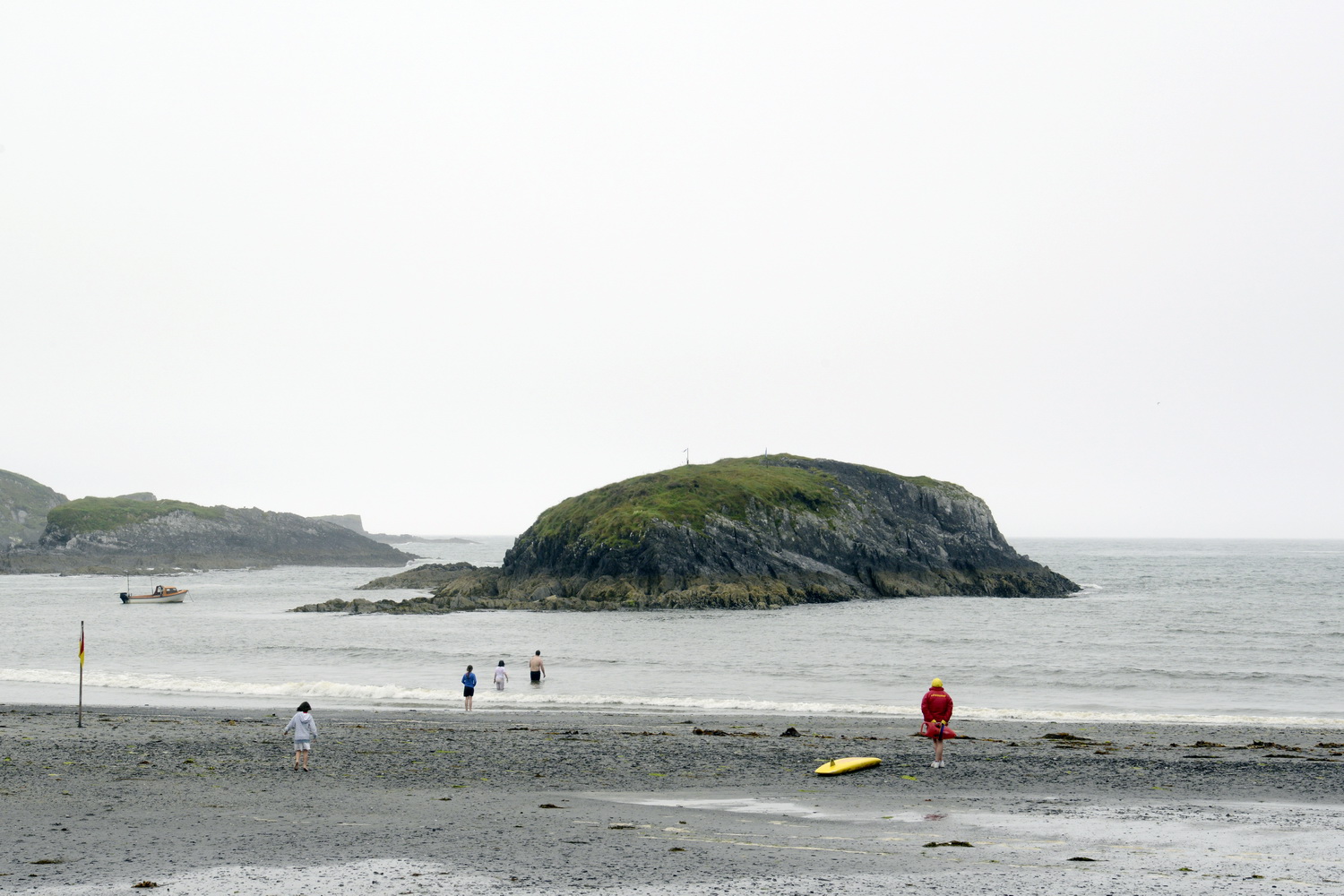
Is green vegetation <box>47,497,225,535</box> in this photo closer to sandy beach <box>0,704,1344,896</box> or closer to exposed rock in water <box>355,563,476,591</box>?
exposed rock in water <box>355,563,476,591</box>

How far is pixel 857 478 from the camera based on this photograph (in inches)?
4306

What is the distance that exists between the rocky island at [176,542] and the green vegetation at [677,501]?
85.7 m

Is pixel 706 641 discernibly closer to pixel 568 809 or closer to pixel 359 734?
pixel 359 734

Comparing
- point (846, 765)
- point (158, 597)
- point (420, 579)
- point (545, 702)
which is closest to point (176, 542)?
point (420, 579)

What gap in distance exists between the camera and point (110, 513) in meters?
167

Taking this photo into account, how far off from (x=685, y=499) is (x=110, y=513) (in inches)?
Answer: 5099

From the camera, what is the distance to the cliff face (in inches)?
6102

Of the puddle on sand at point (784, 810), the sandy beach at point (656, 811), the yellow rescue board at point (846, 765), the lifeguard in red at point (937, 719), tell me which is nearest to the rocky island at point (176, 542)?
the sandy beach at point (656, 811)

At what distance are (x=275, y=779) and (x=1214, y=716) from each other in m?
28.1

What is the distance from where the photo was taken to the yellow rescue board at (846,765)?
1916cm

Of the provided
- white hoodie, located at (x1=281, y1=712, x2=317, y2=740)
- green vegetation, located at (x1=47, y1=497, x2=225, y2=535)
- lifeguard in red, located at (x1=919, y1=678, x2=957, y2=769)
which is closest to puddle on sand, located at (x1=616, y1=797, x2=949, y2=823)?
lifeguard in red, located at (x1=919, y1=678, x2=957, y2=769)

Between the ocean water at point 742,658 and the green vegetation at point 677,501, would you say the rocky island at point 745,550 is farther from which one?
the ocean water at point 742,658

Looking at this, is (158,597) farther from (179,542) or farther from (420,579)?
(179,542)

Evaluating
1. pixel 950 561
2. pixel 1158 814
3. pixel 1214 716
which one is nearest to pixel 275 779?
pixel 1158 814
